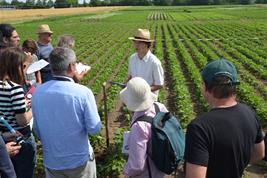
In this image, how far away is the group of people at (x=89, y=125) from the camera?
2346 mm

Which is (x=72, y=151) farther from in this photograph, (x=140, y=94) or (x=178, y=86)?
(x=178, y=86)

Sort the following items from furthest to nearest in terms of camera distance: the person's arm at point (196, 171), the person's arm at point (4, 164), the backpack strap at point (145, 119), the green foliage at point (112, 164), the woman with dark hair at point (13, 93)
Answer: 1. the green foliage at point (112, 164)
2. the woman with dark hair at point (13, 93)
3. the backpack strap at point (145, 119)
4. the person's arm at point (4, 164)
5. the person's arm at point (196, 171)

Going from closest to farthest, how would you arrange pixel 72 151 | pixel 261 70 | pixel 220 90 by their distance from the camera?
pixel 220 90
pixel 72 151
pixel 261 70

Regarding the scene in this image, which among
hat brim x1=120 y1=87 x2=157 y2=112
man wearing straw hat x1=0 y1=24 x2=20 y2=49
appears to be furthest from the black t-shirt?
man wearing straw hat x1=0 y1=24 x2=20 y2=49

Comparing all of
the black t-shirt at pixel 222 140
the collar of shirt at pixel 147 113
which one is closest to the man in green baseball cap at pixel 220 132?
the black t-shirt at pixel 222 140

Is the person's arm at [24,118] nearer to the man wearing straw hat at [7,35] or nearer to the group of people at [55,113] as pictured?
the group of people at [55,113]

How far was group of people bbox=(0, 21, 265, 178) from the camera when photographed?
7.70 feet

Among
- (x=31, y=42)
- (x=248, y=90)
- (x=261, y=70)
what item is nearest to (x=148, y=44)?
(x=31, y=42)

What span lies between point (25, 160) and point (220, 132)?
2.48 m

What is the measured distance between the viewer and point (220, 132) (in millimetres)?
2332

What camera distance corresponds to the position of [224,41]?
22.7 meters

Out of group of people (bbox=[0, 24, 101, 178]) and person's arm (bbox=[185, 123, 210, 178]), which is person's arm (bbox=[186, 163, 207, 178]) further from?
group of people (bbox=[0, 24, 101, 178])

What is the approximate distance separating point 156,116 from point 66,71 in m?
0.93

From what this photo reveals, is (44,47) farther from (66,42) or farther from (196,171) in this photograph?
(196,171)
